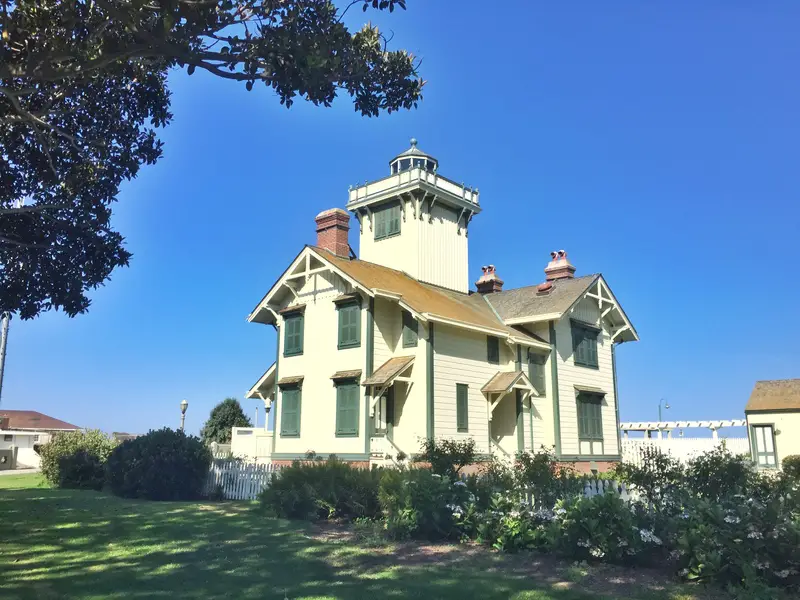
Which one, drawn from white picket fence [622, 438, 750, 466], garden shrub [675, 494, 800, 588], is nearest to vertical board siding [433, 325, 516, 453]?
white picket fence [622, 438, 750, 466]

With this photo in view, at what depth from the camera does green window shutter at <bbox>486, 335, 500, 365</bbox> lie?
23609mm

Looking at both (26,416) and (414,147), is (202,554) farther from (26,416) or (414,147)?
(26,416)

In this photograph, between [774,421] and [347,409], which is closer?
[347,409]

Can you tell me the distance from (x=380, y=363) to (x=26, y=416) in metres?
49.3

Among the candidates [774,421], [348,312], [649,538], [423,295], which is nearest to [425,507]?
[649,538]

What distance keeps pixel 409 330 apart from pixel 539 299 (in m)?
7.52

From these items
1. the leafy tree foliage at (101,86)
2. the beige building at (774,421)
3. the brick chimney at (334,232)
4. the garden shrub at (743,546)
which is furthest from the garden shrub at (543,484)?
the beige building at (774,421)

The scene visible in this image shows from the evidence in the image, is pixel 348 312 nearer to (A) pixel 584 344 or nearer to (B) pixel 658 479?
(A) pixel 584 344

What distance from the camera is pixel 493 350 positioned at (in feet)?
78.2

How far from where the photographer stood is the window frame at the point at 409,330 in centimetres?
2128

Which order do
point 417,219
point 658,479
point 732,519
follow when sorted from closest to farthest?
point 732,519, point 658,479, point 417,219

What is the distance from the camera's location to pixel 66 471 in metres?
21.8

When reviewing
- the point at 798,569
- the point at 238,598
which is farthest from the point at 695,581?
the point at 238,598

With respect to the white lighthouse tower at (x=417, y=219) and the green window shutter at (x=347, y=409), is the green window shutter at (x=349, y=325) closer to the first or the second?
the green window shutter at (x=347, y=409)
